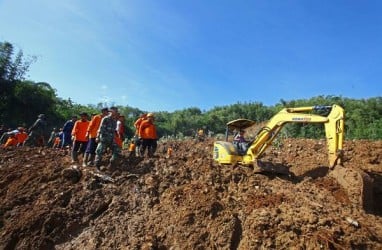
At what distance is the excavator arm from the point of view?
9.24 m

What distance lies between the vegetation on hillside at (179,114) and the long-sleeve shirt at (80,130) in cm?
1337

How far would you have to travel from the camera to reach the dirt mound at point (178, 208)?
24.9 feet

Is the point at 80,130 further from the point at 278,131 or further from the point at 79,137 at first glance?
the point at 278,131

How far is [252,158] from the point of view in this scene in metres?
10.9

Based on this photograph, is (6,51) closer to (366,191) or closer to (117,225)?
(117,225)

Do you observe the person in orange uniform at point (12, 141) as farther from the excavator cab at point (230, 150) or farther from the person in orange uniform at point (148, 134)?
the excavator cab at point (230, 150)

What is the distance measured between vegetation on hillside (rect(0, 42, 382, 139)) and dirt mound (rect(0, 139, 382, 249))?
1267 centimetres

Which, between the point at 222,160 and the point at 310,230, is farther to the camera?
the point at 222,160

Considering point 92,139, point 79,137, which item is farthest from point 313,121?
point 79,137

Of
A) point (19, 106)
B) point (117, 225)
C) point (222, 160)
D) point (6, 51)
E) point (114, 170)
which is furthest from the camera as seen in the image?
point (6, 51)

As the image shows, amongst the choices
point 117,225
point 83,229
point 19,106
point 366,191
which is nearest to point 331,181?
point 366,191

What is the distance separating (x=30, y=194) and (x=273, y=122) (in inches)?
244

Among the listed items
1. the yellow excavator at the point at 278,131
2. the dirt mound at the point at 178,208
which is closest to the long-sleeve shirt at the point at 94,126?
the dirt mound at the point at 178,208

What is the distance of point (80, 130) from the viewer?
11500mm
